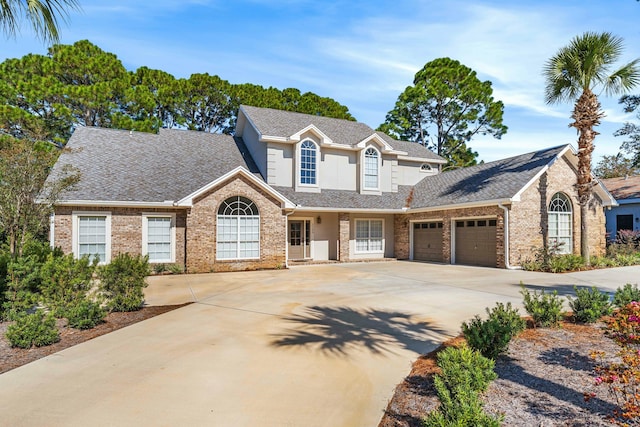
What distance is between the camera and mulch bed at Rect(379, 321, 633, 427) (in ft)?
11.1

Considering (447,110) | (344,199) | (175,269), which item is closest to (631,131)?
(447,110)

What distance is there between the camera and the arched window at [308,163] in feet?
61.5

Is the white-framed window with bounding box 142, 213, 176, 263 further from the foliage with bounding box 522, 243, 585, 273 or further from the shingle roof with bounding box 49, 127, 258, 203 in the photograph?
the foliage with bounding box 522, 243, 585, 273

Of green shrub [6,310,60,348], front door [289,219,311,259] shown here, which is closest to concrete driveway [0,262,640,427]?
green shrub [6,310,60,348]

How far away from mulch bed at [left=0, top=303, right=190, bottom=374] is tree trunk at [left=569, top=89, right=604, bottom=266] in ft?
52.6

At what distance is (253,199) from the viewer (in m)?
15.4

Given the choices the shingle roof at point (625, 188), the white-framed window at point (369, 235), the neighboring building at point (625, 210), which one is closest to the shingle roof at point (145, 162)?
the white-framed window at point (369, 235)

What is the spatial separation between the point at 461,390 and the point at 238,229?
1309 centimetres

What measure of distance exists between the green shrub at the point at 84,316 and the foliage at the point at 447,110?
112 ft

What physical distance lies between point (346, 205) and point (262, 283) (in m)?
7.90

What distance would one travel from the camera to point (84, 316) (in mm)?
6559

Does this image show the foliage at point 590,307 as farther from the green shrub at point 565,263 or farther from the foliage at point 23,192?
the foliage at point 23,192

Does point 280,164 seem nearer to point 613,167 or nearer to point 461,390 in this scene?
point 461,390

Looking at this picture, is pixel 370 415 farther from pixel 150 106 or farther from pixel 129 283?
pixel 150 106
